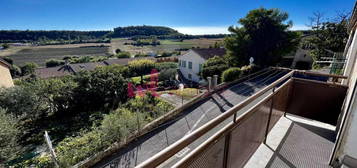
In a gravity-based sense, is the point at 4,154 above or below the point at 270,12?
below

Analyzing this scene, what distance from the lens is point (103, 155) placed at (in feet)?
19.8

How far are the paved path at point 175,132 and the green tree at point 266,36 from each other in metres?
3.27

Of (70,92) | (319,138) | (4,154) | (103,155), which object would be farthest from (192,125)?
(70,92)

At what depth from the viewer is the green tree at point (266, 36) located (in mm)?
12352

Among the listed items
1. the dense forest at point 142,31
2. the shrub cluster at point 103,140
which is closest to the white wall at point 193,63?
the shrub cluster at point 103,140

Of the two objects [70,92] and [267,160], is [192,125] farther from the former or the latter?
[70,92]

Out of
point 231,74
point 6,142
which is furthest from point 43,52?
point 231,74

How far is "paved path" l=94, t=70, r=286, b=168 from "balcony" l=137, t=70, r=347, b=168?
1248 mm

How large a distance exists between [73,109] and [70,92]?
1.33m

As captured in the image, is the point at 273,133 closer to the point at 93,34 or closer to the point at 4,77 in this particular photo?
the point at 4,77

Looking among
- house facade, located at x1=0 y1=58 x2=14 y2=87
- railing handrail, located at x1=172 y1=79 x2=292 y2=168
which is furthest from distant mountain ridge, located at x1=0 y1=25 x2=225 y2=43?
railing handrail, located at x1=172 y1=79 x2=292 y2=168

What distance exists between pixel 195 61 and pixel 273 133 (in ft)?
55.1

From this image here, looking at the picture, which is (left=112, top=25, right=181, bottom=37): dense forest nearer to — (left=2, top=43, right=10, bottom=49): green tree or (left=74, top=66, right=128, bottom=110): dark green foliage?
(left=2, top=43, right=10, bottom=49): green tree

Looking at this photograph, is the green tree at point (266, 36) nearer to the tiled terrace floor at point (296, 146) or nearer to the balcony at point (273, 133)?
the balcony at point (273, 133)
